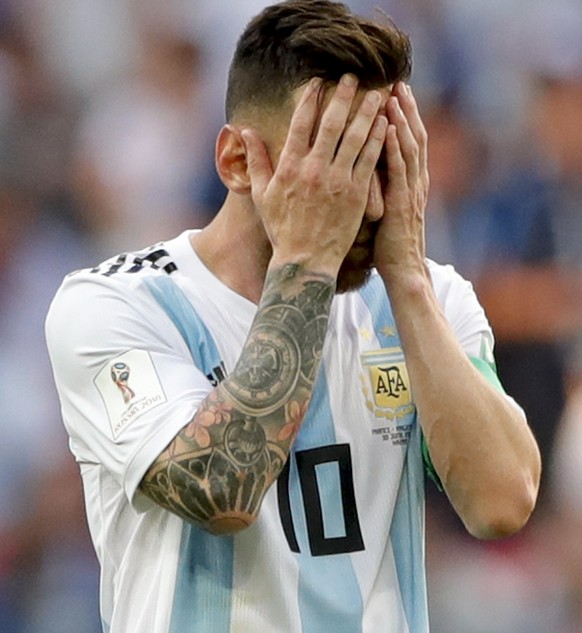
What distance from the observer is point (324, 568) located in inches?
85.1

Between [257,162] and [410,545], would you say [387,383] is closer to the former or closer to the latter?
[410,545]

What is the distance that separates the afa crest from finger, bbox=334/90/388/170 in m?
0.37

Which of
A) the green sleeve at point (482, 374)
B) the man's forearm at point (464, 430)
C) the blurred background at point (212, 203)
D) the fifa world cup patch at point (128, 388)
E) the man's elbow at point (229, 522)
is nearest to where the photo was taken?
the man's elbow at point (229, 522)

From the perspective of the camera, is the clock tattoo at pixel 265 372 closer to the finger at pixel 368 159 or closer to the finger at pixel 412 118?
the finger at pixel 368 159

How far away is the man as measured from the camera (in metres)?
2.05

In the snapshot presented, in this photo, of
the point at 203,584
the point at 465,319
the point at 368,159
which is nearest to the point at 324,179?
the point at 368,159

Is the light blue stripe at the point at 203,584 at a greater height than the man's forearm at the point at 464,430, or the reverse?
the man's forearm at the point at 464,430

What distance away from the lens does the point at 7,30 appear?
15.7 feet

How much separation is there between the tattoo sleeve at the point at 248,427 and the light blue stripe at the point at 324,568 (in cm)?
15

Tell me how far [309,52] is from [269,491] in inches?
29.9

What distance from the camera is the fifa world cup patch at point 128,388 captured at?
2080 millimetres

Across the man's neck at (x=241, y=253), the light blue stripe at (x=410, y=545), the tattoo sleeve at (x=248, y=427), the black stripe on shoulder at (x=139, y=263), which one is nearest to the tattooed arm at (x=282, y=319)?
the tattoo sleeve at (x=248, y=427)

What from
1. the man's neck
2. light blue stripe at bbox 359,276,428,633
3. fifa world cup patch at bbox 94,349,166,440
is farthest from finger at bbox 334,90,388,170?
fifa world cup patch at bbox 94,349,166,440

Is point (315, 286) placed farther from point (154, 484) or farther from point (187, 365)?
point (154, 484)
